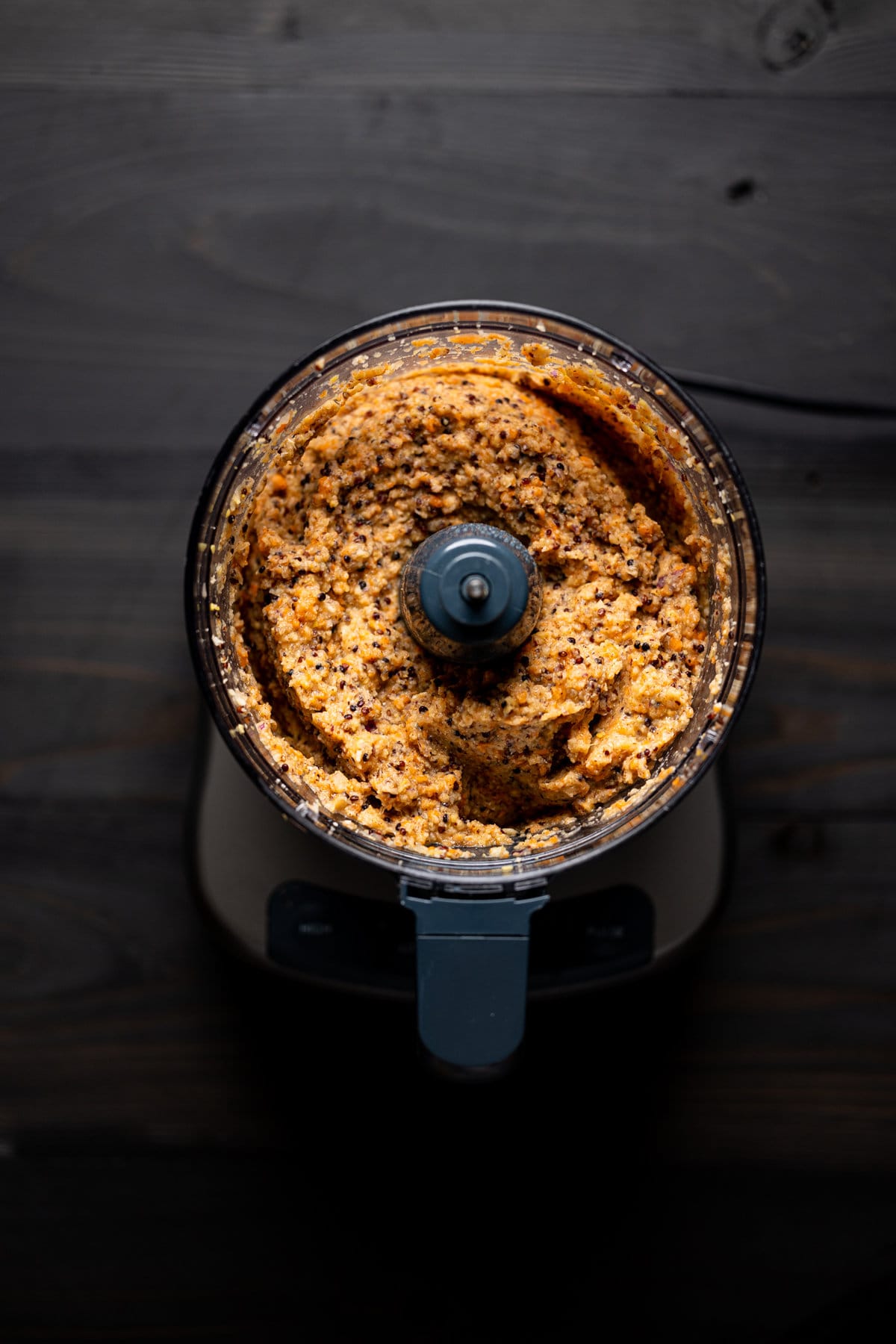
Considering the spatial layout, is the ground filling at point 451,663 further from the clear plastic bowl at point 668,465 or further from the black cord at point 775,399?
the black cord at point 775,399

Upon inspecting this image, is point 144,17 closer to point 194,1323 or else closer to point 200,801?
point 200,801

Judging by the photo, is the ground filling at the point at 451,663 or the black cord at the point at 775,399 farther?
the black cord at the point at 775,399

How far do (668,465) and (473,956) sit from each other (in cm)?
33

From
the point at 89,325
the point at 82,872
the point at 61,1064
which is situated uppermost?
the point at 89,325

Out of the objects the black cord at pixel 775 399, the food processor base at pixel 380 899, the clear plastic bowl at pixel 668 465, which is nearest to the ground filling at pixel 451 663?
the clear plastic bowl at pixel 668 465

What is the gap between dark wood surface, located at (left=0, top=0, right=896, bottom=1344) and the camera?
2.97ft

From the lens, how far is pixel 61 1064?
0.93 m

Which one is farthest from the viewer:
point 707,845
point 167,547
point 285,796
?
point 167,547

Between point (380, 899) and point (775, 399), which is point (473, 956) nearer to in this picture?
point (380, 899)

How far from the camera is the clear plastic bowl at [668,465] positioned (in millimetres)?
611

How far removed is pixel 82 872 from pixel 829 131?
0.93 meters

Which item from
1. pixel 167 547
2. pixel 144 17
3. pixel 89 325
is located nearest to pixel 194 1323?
pixel 167 547

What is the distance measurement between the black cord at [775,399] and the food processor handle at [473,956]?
0.49 meters

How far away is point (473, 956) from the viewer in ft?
2.01
